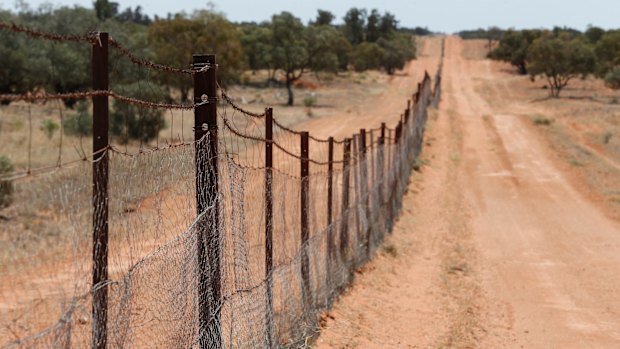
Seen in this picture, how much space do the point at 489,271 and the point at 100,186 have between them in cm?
975

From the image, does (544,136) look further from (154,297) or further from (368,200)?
(154,297)

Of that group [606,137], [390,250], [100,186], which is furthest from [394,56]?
[100,186]

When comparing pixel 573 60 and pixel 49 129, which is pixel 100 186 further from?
pixel 573 60

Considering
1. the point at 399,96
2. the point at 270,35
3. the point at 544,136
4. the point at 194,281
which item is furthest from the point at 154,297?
the point at 399,96

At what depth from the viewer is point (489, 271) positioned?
40.8 feet

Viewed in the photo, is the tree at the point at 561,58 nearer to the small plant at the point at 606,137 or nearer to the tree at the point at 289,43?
the tree at the point at 289,43

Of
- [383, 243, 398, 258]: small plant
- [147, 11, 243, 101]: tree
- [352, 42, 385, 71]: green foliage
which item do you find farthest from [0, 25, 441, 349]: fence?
[352, 42, 385, 71]: green foliage

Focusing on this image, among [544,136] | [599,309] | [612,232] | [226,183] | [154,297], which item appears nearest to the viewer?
[154,297]

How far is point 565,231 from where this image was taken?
53.5 feet

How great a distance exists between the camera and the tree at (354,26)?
11069cm

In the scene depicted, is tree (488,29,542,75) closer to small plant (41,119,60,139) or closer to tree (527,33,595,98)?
tree (527,33,595,98)

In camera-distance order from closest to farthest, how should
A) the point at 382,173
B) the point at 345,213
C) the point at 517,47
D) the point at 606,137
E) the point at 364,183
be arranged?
the point at 345,213 → the point at 364,183 → the point at 382,173 → the point at 606,137 → the point at 517,47

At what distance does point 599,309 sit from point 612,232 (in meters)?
6.46

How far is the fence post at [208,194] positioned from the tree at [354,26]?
351 ft
